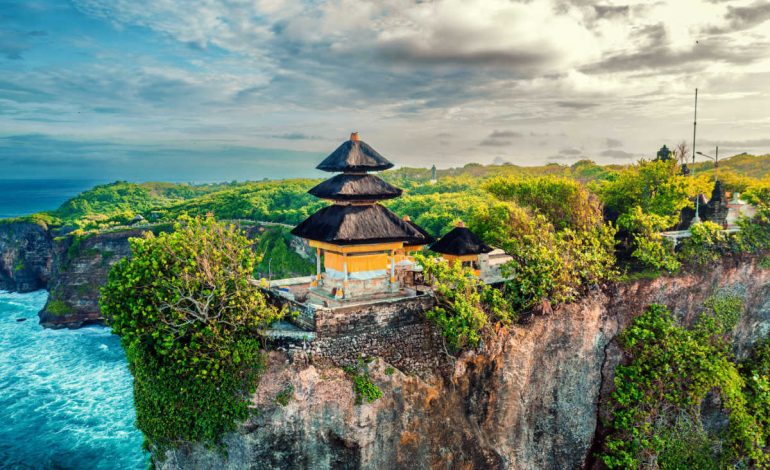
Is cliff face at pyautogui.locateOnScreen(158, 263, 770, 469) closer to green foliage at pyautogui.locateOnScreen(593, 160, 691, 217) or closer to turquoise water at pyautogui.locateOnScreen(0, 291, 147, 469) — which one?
green foliage at pyautogui.locateOnScreen(593, 160, 691, 217)

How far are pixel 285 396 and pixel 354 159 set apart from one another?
775cm

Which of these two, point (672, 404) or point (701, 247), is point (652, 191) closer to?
point (701, 247)

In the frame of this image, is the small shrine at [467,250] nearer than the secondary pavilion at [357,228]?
No

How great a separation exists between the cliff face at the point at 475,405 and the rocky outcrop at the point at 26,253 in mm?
51265

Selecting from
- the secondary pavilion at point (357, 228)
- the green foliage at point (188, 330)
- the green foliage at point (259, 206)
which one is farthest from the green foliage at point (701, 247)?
the green foliage at point (259, 206)

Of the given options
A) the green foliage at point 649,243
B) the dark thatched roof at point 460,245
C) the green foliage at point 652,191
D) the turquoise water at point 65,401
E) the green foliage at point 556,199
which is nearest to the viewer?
the dark thatched roof at point 460,245

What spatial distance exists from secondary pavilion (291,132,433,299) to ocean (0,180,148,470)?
52.4ft

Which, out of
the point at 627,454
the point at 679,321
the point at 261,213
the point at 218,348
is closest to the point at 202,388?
the point at 218,348

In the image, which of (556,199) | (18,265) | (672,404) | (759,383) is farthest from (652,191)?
(18,265)

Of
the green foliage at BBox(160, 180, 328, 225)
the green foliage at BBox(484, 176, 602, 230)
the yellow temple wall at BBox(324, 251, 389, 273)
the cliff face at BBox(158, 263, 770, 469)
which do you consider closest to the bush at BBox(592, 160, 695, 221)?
the green foliage at BBox(484, 176, 602, 230)

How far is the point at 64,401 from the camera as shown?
33406 millimetres

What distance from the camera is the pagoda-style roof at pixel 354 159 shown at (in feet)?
60.6

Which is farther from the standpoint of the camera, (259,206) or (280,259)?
(259,206)

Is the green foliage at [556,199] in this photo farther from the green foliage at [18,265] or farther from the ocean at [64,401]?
the green foliage at [18,265]
